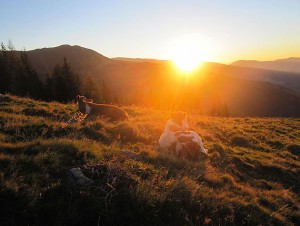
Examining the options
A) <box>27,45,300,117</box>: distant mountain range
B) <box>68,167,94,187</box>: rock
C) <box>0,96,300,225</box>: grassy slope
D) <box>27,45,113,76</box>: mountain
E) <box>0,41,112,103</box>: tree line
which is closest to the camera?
<box>0,96,300,225</box>: grassy slope

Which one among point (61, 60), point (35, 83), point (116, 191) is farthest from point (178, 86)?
point (116, 191)

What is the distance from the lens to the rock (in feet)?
17.1

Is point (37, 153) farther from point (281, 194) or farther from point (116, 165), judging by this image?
point (281, 194)

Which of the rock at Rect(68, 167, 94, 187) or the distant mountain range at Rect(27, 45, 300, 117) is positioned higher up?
the rock at Rect(68, 167, 94, 187)

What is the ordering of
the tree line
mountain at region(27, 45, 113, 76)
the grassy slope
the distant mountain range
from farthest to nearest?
1. mountain at region(27, 45, 113, 76)
2. the distant mountain range
3. the tree line
4. the grassy slope

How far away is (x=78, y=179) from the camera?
17.4ft

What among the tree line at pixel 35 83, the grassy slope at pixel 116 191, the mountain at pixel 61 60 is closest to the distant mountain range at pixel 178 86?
the mountain at pixel 61 60

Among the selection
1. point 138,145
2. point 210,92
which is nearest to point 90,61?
point 210,92

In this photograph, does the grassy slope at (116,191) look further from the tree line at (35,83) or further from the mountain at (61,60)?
the mountain at (61,60)

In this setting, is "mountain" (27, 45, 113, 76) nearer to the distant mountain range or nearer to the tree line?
the distant mountain range

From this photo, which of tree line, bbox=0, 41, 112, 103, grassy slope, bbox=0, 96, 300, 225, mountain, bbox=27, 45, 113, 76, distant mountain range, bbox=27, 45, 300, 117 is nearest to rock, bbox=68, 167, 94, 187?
grassy slope, bbox=0, 96, 300, 225

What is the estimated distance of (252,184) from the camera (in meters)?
9.54

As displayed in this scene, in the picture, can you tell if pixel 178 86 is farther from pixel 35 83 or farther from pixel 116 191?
pixel 116 191

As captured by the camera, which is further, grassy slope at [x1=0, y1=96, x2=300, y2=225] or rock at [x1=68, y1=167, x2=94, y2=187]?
rock at [x1=68, y1=167, x2=94, y2=187]
